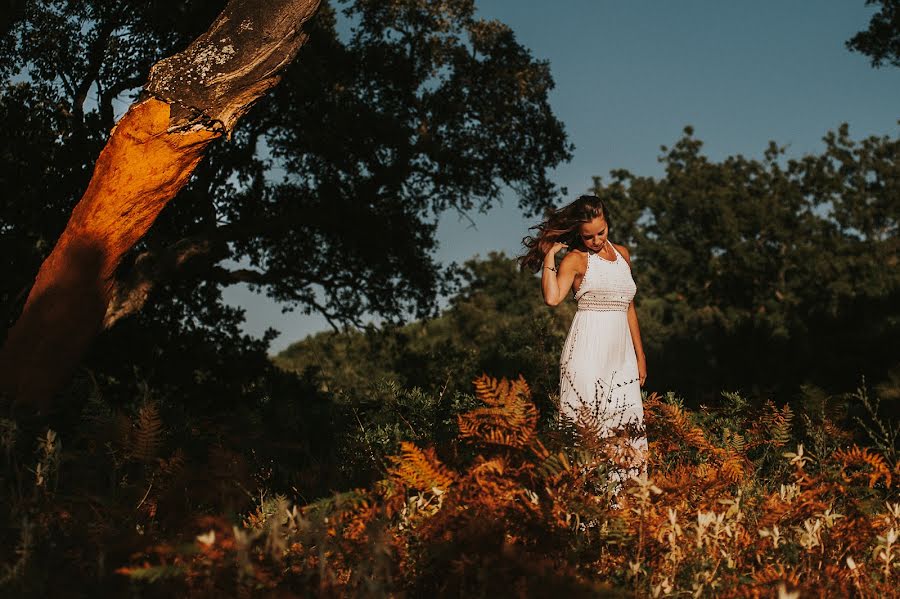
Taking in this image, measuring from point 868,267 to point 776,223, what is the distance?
6308 mm

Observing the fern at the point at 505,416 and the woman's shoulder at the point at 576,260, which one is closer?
the fern at the point at 505,416

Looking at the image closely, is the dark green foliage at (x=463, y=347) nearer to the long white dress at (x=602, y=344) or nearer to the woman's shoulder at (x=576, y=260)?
the long white dress at (x=602, y=344)

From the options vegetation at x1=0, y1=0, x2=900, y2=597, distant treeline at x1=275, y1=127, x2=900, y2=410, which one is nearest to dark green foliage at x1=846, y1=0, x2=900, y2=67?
vegetation at x1=0, y1=0, x2=900, y2=597

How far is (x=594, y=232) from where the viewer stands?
6.24 m

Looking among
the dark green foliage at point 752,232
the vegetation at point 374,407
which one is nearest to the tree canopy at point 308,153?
the vegetation at point 374,407

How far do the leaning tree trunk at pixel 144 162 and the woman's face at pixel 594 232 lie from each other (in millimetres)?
2816

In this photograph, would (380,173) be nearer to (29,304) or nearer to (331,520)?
(29,304)

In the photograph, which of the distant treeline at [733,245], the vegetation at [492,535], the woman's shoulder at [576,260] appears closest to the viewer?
the vegetation at [492,535]

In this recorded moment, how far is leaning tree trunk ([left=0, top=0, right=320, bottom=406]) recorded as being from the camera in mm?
6512

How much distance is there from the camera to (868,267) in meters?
41.9

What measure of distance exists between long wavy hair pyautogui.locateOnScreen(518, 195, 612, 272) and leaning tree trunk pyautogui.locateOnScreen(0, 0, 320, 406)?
254 cm

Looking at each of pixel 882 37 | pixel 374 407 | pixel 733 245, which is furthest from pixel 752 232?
pixel 374 407

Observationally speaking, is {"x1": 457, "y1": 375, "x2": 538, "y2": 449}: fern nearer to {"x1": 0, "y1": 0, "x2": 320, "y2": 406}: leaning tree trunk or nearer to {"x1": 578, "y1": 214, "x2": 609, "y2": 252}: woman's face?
{"x1": 578, "y1": 214, "x2": 609, "y2": 252}: woman's face

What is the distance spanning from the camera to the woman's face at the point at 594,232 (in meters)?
6.23
